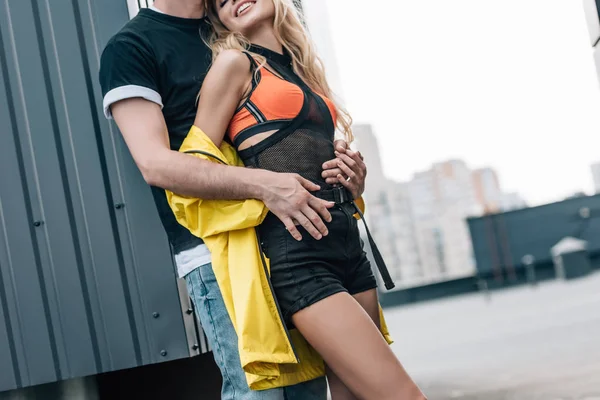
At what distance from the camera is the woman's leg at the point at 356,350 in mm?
1588

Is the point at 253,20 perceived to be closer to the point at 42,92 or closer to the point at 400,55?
the point at 42,92

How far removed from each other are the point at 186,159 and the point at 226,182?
0.11 m

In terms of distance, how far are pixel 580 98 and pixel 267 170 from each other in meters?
34.2

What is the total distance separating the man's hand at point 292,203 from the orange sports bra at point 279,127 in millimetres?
98

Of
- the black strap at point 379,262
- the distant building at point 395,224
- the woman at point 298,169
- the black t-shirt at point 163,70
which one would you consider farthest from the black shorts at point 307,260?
the distant building at point 395,224

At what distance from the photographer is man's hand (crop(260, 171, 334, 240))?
1.67 m

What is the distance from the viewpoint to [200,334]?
2439mm

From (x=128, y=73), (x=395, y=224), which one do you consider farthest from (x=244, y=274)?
(x=395, y=224)

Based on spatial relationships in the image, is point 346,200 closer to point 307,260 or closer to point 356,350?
point 307,260

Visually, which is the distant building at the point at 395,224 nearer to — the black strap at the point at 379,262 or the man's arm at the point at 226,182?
the black strap at the point at 379,262

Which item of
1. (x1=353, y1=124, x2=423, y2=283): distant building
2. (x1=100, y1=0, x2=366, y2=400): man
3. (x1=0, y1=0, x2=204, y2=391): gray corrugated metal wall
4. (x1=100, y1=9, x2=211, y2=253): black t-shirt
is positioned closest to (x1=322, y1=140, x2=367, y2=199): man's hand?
(x1=100, y1=0, x2=366, y2=400): man

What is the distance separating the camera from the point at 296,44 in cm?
206

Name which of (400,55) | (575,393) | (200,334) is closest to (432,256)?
(400,55)

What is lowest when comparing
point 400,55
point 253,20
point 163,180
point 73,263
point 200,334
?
point 200,334
